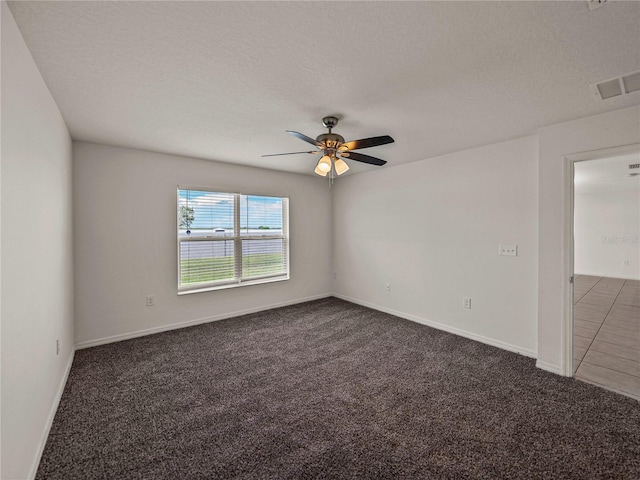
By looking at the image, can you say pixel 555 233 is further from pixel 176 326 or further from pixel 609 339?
pixel 176 326

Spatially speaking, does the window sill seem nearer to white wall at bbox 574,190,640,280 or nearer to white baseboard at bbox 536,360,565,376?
white baseboard at bbox 536,360,565,376

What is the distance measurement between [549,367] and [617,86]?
8.19ft

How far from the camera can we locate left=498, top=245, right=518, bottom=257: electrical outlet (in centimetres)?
318

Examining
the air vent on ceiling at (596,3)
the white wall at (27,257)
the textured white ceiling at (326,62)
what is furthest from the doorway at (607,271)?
the white wall at (27,257)

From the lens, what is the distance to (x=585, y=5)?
4.30 ft

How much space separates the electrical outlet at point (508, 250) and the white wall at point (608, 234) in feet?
22.8

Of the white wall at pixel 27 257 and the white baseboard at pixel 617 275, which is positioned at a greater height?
the white wall at pixel 27 257

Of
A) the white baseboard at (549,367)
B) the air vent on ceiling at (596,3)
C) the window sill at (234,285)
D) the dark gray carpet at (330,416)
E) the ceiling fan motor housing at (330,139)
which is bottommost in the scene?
the dark gray carpet at (330,416)

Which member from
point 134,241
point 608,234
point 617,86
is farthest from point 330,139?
point 608,234

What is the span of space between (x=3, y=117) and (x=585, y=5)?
9.05 ft

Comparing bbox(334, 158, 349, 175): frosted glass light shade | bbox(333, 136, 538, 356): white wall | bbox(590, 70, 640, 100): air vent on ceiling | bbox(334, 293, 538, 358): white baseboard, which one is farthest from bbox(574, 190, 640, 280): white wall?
bbox(334, 158, 349, 175): frosted glass light shade

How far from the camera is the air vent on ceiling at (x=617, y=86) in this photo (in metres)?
1.91

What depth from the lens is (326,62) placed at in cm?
175

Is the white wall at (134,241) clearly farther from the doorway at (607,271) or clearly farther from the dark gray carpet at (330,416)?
the doorway at (607,271)
